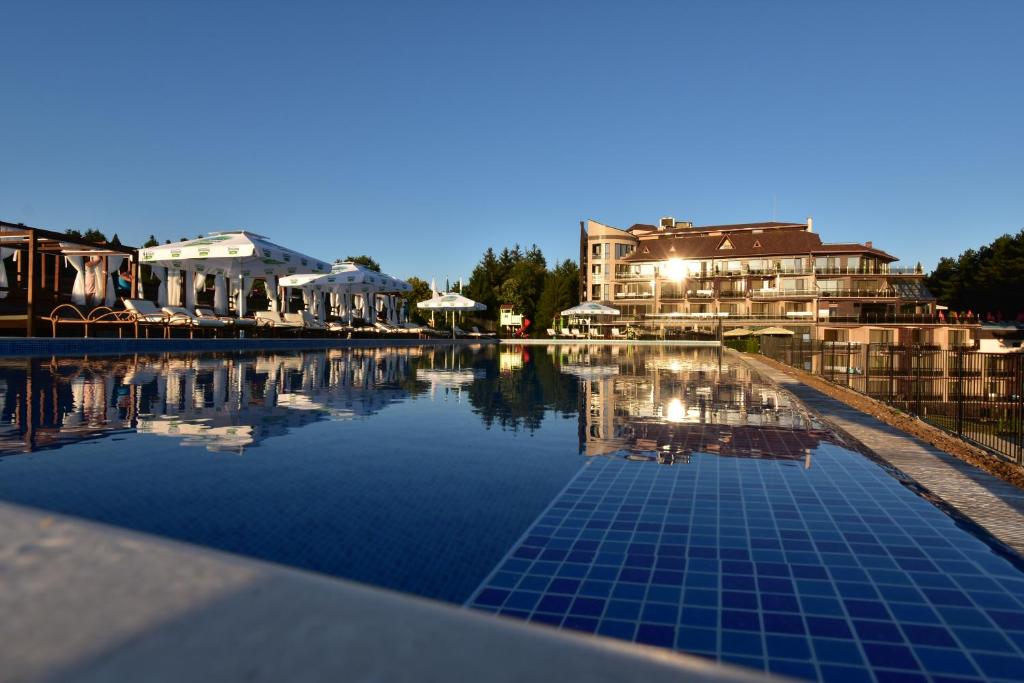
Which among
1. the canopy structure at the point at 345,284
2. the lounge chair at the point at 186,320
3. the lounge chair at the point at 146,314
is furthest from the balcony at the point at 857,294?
the lounge chair at the point at 146,314

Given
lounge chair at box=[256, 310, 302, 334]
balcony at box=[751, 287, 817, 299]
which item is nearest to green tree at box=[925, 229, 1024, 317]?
balcony at box=[751, 287, 817, 299]

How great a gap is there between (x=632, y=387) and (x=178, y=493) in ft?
→ 28.0

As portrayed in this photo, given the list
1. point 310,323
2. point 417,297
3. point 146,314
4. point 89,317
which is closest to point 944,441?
point 146,314

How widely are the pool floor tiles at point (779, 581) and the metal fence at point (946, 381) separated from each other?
4.79m

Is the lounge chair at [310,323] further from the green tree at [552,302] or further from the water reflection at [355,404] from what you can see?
the green tree at [552,302]

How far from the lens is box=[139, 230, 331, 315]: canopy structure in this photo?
19.6 metres

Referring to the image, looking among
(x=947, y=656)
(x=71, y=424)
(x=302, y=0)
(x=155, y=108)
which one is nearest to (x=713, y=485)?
(x=947, y=656)

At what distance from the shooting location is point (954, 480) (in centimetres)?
455

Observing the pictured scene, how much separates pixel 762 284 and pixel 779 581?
65.0m

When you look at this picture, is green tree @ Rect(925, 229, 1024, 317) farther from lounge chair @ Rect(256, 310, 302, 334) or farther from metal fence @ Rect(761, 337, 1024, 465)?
lounge chair @ Rect(256, 310, 302, 334)

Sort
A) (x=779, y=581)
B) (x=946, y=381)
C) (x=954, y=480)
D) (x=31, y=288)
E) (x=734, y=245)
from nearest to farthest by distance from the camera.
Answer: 1. (x=779, y=581)
2. (x=954, y=480)
3. (x=31, y=288)
4. (x=946, y=381)
5. (x=734, y=245)

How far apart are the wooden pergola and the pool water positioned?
1076cm

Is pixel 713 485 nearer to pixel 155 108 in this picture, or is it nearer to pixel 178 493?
pixel 178 493

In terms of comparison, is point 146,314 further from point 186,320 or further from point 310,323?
point 310,323
